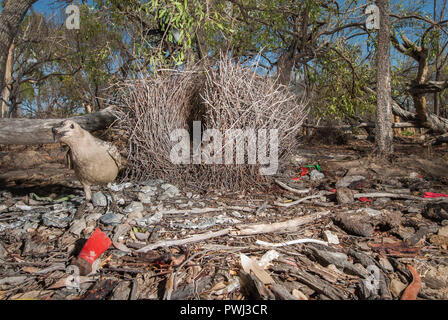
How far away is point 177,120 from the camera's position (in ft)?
13.7

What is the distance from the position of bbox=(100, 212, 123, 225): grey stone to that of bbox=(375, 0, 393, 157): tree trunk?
5.67 metres

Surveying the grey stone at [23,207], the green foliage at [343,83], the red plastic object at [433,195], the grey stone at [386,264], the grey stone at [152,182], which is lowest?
the grey stone at [386,264]

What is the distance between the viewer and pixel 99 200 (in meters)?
3.60

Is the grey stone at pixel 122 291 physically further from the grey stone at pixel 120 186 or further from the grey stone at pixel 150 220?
the grey stone at pixel 120 186

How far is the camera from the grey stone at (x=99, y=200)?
11.7 feet

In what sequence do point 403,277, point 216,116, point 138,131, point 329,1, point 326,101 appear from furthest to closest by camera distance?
point 326,101
point 329,1
point 138,131
point 216,116
point 403,277

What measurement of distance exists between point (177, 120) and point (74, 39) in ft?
31.1

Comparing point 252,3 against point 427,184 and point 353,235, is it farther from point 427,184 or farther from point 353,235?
point 353,235

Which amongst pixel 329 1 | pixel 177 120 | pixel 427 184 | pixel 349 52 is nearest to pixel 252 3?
pixel 329 1

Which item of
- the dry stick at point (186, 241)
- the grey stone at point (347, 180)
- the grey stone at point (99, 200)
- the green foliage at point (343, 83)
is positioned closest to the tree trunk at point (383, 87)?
the green foliage at point (343, 83)

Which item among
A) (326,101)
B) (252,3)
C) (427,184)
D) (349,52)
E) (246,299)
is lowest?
(246,299)

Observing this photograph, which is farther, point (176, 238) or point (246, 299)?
point (176, 238)

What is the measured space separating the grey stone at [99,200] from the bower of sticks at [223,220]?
0.02 m

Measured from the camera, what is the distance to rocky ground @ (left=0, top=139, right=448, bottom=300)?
2088mm
